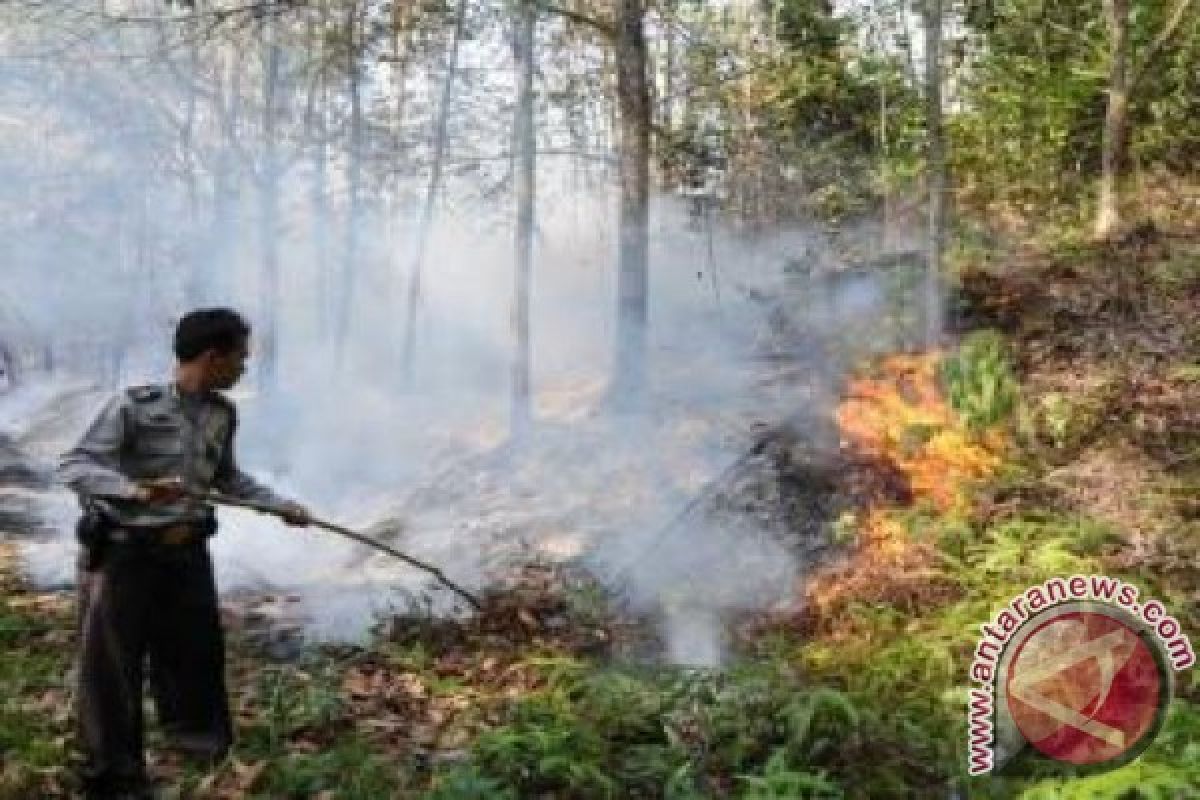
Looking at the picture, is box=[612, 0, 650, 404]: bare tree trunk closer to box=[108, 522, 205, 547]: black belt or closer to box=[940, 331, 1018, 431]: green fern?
box=[940, 331, 1018, 431]: green fern

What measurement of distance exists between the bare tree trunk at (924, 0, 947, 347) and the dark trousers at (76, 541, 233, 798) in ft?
24.1

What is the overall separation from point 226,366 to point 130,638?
1.13 meters

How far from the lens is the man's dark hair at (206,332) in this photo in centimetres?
439

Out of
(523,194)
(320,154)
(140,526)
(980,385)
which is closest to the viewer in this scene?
(140,526)

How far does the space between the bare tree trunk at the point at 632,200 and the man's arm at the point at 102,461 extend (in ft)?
26.6

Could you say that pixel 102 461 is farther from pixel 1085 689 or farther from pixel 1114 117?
pixel 1114 117

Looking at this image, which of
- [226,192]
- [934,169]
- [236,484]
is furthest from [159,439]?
[226,192]

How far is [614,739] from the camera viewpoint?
500 cm

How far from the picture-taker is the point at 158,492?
160 inches

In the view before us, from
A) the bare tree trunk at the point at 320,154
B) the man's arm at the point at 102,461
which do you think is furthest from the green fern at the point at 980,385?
the bare tree trunk at the point at 320,154

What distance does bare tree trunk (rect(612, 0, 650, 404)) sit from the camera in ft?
37.7

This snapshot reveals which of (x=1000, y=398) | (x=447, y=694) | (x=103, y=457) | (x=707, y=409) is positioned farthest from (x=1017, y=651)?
(x=707, y=409)

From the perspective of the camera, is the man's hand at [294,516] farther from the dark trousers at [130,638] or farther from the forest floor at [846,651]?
the forest floor at [846,651]

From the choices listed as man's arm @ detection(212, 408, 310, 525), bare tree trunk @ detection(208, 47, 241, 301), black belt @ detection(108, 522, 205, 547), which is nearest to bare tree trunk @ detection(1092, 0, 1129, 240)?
man's arm @ detection(212, 408, 310, 525)
